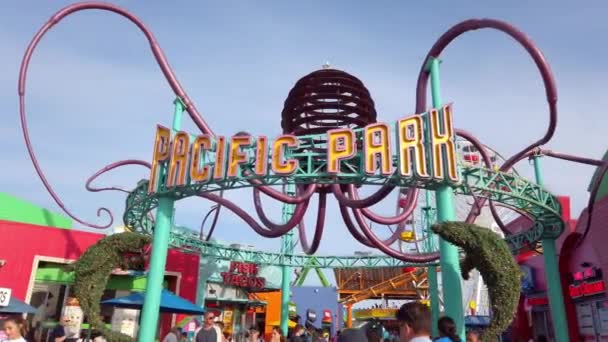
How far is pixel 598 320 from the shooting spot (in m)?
17.1

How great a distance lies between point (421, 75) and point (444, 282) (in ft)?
22.7

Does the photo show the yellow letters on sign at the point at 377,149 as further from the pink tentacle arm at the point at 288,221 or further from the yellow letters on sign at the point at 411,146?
the pink tentacle arm at the point at 288,221

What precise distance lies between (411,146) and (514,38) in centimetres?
420

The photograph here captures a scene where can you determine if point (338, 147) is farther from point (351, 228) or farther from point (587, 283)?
point (587, 283)

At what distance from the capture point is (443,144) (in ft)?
45.0

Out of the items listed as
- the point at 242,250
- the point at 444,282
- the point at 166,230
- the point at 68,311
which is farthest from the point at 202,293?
the point at 444,282

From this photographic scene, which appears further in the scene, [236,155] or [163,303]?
[163,303]

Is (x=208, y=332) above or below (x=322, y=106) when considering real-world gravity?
below

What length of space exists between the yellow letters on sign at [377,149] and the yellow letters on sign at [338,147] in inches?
14.9

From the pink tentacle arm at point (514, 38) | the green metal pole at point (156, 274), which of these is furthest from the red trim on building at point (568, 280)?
the green metal pole at point (156, 274)

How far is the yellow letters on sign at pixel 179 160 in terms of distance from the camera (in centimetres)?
1491

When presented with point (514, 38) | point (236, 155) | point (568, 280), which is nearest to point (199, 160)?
point (236, 155)

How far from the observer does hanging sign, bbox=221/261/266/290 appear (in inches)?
1172

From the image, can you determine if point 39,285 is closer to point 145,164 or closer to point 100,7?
point 145,164
